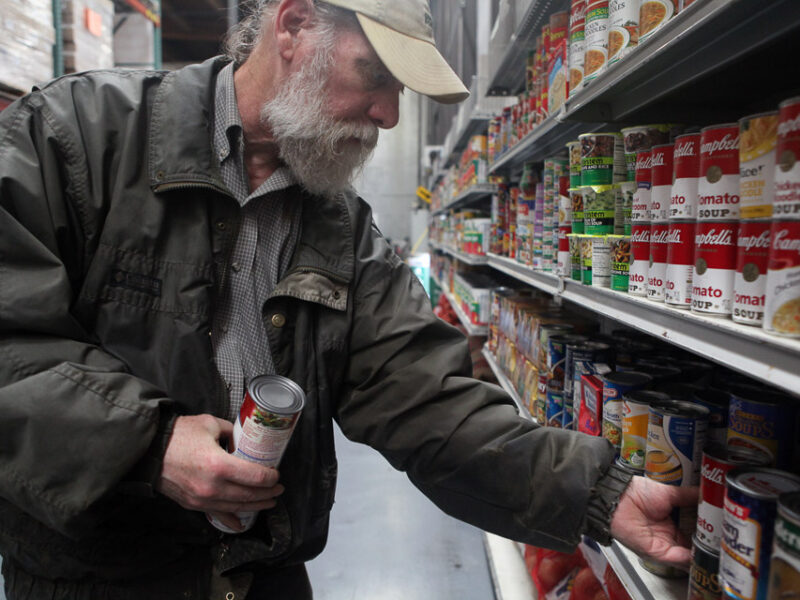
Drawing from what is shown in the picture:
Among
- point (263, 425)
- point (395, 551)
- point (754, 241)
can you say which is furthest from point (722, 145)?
point (395, 551)

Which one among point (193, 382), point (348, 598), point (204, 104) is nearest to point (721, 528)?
point (193, 382)

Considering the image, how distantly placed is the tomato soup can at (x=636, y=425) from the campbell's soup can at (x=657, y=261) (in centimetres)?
26

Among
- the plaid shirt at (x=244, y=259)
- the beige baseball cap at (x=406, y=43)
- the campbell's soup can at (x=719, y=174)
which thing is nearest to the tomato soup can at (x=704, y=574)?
the campbell's soup can at (x=719, y=174)

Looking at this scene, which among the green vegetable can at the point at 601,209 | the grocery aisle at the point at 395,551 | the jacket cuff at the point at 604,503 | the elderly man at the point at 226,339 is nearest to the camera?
the elderly man at the point at 226,339

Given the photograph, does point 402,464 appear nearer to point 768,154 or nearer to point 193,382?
point 193,382

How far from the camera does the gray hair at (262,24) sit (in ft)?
4.25

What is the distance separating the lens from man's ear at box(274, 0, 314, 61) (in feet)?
4.34

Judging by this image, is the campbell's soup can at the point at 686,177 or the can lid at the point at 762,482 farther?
the campbell's soup can at the point at 686,177

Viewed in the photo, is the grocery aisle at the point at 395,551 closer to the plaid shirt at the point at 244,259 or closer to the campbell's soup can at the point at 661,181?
the plaid shirt at the point at 244,259

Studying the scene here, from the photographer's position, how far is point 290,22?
4.42 feet

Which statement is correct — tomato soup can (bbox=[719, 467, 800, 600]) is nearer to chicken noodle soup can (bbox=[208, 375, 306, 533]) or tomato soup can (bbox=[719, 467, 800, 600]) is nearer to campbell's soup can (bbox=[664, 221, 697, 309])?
campbell's soup can (bbox=[664, 221, 697, 309])

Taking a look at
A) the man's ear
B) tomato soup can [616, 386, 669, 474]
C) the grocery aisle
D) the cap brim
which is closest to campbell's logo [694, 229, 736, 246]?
tomato soup can [616, 386, 669, 474]

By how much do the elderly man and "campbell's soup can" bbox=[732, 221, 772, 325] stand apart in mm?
448

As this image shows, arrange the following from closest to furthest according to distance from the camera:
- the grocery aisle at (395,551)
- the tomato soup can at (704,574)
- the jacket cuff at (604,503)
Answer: the tomato soup can at (704,574) < the jacket cuff at (604,503) < the grocery aisle at (395,551)
